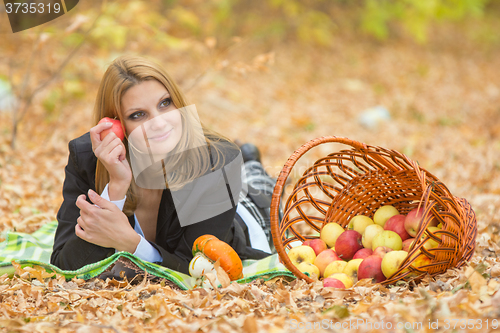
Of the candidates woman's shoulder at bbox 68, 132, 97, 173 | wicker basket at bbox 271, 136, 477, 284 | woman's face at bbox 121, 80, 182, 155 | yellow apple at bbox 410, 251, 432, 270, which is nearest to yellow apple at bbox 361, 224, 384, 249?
wicker basket at bbox 271, 136, 477, 284

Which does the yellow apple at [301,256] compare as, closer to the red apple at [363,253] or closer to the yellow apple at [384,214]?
the red apple at [363,253]

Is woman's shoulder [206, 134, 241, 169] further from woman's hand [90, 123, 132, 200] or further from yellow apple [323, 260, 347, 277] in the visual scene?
yellow apple [323, 260, 347, 277]

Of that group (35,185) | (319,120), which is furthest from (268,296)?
(319,120)

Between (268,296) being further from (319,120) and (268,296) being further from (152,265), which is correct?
(319,120)

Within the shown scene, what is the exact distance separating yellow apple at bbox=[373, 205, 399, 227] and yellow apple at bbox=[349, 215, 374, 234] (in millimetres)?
52

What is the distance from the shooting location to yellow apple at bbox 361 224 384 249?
259cm

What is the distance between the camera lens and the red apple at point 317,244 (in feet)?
8.68

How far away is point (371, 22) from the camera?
1039 cm

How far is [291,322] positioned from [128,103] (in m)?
1.47

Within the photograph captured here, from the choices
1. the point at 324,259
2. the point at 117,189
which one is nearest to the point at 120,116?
the point at 117,189

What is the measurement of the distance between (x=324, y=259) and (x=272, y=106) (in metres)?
5.86

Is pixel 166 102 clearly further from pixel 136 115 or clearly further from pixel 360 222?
pixel 360 222

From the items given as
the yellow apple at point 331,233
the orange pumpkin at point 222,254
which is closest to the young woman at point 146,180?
the orange pumpkin at point 222,254

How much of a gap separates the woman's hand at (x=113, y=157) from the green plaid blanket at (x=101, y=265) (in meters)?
0.37
